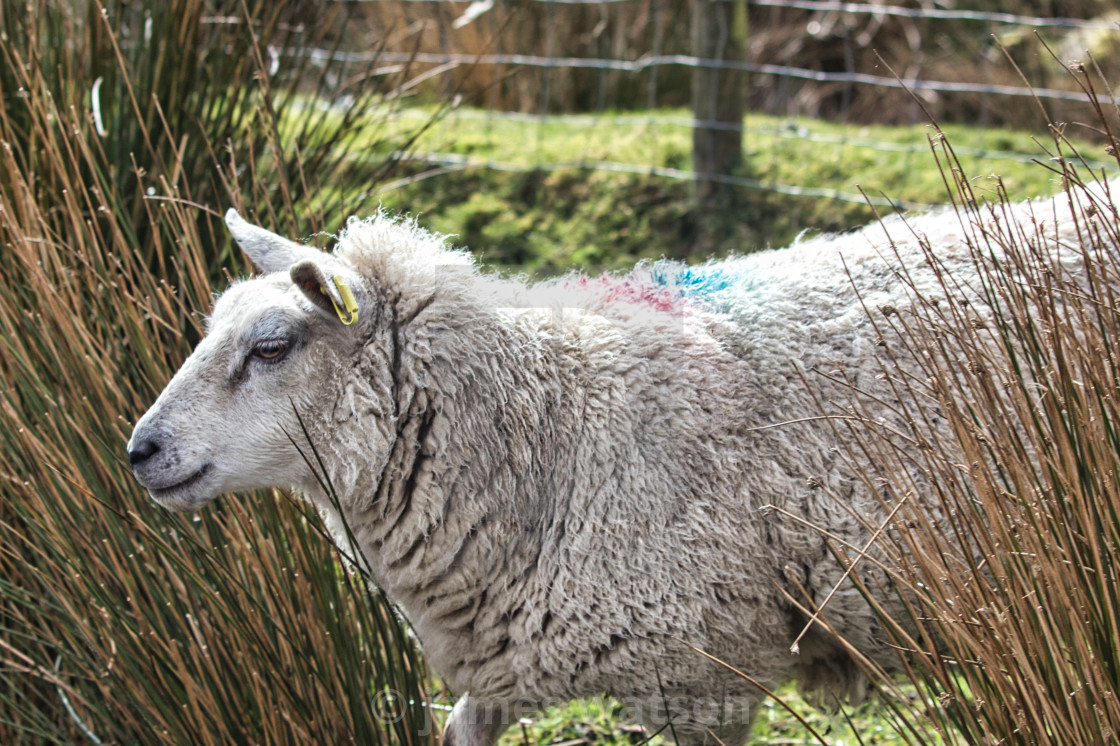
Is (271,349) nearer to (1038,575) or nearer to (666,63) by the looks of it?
(1038,575)

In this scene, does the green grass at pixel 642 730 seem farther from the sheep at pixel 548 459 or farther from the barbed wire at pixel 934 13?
the barbed wire at pixel 934 13

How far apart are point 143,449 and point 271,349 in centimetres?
34

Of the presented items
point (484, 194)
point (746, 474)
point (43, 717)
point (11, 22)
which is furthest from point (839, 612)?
point (484, 194)

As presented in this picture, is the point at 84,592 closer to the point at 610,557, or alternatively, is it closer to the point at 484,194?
the point at 610,557

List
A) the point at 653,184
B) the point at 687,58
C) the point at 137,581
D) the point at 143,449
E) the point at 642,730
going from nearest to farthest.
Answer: the point at 143,449 → the point at 137,581 → the point at 642,730 → the point at 653,184 → the point at 687,58

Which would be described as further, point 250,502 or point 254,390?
point 250,502

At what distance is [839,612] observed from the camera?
2262 mm

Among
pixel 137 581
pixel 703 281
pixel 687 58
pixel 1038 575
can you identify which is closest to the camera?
pixel 1038 575

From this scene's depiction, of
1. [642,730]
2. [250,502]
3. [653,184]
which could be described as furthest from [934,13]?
[250,502]

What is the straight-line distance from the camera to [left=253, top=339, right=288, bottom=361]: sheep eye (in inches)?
85.9

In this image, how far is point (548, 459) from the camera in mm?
2303

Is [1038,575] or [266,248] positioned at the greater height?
[266,248]

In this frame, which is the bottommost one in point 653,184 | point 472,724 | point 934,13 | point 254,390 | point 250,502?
point 472,724

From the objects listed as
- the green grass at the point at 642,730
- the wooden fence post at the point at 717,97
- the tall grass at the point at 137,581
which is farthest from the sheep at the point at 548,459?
the wooden fence post at the point at 717,97
